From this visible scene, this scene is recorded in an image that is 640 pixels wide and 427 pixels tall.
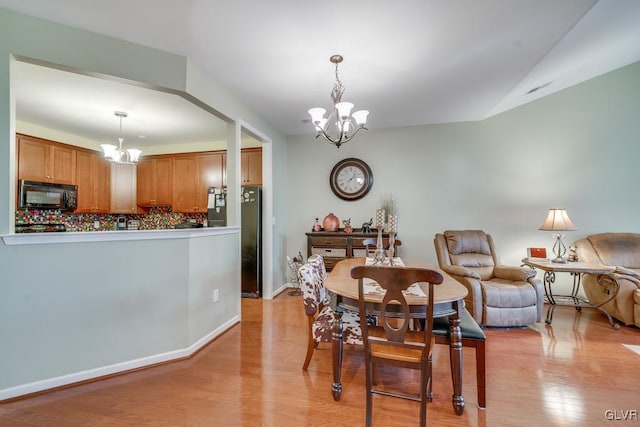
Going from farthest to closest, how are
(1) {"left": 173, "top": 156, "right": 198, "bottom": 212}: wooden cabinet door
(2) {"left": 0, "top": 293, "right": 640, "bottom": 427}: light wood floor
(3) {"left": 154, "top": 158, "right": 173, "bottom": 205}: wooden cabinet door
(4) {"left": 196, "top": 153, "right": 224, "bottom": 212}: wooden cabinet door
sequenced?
(3) {"left": 154, "top": 158, "right": 173, "bottom": 205}: wooden cabinet door → (1) {"left": 173, "top": 156, "right": 198, "bottom": 212}: wooden cabinet door → (4) {"left": 196, "top": 153, "right": 224, "bottom": 212}: wooden cabinet door → (2) {"left": 0, "top": 293, "right": 640, "bottom": 427}: light wood floor

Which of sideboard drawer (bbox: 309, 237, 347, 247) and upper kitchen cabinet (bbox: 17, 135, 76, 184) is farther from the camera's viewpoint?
sideboard drawer (bbox: 309, 237, 347, 247)

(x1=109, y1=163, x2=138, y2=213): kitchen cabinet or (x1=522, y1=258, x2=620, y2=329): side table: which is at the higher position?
(x1=109, y1=163, x2=138, y2=213): kitchen cabinet

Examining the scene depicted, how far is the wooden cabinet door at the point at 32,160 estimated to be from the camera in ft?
12.2

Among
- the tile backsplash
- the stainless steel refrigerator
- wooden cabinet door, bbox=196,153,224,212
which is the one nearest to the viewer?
the stainless steel refrigerator

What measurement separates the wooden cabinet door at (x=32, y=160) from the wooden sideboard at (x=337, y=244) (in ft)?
12.9

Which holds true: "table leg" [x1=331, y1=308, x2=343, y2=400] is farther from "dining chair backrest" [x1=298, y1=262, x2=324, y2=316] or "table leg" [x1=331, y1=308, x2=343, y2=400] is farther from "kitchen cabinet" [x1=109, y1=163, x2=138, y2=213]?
"kitchen cabinet" [x1=109, y1=163, x2=138, y2=213]

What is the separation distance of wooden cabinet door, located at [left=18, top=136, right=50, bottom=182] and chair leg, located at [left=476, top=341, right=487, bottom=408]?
555 cm

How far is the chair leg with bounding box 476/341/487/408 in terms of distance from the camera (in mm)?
1664

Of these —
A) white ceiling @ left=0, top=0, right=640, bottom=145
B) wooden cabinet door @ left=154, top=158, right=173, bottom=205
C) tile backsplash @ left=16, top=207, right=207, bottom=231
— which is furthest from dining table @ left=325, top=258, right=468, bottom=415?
wooden cabinet door @ left=154, top=158, right=173, bottom=205

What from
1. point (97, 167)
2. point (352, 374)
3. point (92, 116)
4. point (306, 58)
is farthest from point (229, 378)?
point (97, 167)

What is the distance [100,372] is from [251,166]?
3.13 m

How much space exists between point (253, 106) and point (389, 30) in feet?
6.44

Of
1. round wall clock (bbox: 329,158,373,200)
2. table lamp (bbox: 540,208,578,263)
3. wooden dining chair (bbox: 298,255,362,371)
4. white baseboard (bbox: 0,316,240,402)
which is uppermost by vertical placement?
round wall clock (bbox: 329,158,373,200)

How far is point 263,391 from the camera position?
1.88 metres
